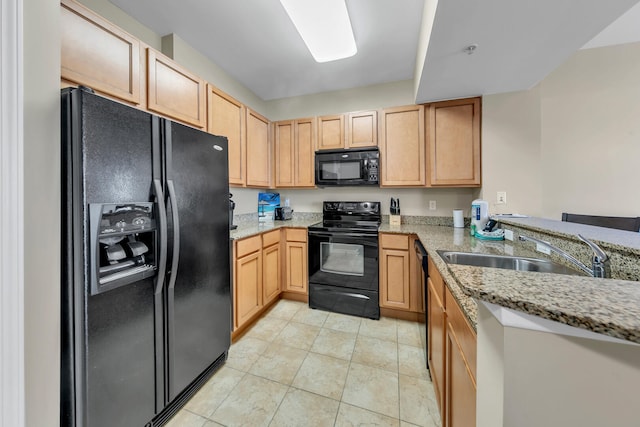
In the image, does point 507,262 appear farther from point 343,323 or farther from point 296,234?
point 296,234

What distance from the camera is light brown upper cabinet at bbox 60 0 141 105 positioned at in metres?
1.21

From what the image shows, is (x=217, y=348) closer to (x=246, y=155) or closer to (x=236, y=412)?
(x=236, y=412)

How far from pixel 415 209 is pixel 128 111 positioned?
2737 millimetres

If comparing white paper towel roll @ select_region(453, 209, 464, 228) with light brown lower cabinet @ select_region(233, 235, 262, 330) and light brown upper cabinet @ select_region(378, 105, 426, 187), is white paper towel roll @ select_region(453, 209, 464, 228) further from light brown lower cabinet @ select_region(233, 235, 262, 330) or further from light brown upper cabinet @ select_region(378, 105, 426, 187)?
light brown lower cabinet @ select_region(233, 235, 262, 330)

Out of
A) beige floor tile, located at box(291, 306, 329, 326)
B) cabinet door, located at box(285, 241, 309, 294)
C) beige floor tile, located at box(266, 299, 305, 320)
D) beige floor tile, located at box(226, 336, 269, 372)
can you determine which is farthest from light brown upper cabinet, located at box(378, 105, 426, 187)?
beige floor tile, located at box(226, 336, 269, 372)

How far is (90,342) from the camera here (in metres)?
0.98

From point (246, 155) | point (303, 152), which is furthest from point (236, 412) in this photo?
point (303, 152)

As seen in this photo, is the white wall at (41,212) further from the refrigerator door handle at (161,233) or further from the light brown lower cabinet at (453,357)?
the light brown lower cabinet at (453,357)

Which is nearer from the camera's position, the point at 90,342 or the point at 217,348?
the point at 90,342

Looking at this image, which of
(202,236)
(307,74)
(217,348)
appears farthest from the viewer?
(307,74)

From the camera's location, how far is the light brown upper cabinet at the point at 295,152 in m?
2.94

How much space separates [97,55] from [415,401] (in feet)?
8.90

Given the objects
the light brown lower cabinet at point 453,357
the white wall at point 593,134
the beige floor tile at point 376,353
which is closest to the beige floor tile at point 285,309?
the beige floor tile at point 376,353

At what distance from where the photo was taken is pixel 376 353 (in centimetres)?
187
